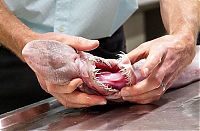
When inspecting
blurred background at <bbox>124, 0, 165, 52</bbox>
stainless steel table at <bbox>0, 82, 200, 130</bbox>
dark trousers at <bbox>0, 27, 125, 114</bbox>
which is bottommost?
blurred background at <bbox>124, 0, 165, 52</bbox>

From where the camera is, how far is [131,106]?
0.95 metres

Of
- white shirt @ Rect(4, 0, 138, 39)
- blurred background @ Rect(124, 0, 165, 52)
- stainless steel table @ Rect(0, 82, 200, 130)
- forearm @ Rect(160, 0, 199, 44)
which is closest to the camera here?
stainless steel table @ Rect(0, 82, 200, 130)

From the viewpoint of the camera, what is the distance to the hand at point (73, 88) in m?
0.87

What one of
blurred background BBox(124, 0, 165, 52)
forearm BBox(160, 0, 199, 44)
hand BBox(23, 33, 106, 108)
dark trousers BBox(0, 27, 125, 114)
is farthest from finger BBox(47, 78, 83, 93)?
blurred background BBox(124, 0, 165, 52)

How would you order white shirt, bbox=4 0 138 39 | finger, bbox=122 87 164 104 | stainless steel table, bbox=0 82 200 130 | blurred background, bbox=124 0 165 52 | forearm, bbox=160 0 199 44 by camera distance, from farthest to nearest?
blurred background, bbox=124 0 165 52, white shirt, bbox=4 0 138 39, forearm, bbox=160 0 199 44, finger, bbox=122 87 164 104, stainless steel table, bbox=0 82 200 130

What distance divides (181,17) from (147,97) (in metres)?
0.26

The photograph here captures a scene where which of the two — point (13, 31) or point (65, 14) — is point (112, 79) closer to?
point (13, 31)

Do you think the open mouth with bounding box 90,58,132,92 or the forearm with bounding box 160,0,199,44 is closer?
the open mouth with bounding box 90,58,132,92

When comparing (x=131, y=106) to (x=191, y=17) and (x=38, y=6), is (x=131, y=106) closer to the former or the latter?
(x=191, y=17)

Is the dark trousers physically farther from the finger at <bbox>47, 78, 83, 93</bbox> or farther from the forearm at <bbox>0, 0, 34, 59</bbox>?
the finger at <bbox>47, 78, 83, 93</bbox>

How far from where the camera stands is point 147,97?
3.06ft

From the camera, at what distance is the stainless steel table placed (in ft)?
2.71

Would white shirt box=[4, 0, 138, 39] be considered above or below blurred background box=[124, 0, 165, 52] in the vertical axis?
above

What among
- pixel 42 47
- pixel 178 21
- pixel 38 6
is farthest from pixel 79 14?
pixel 42 47
